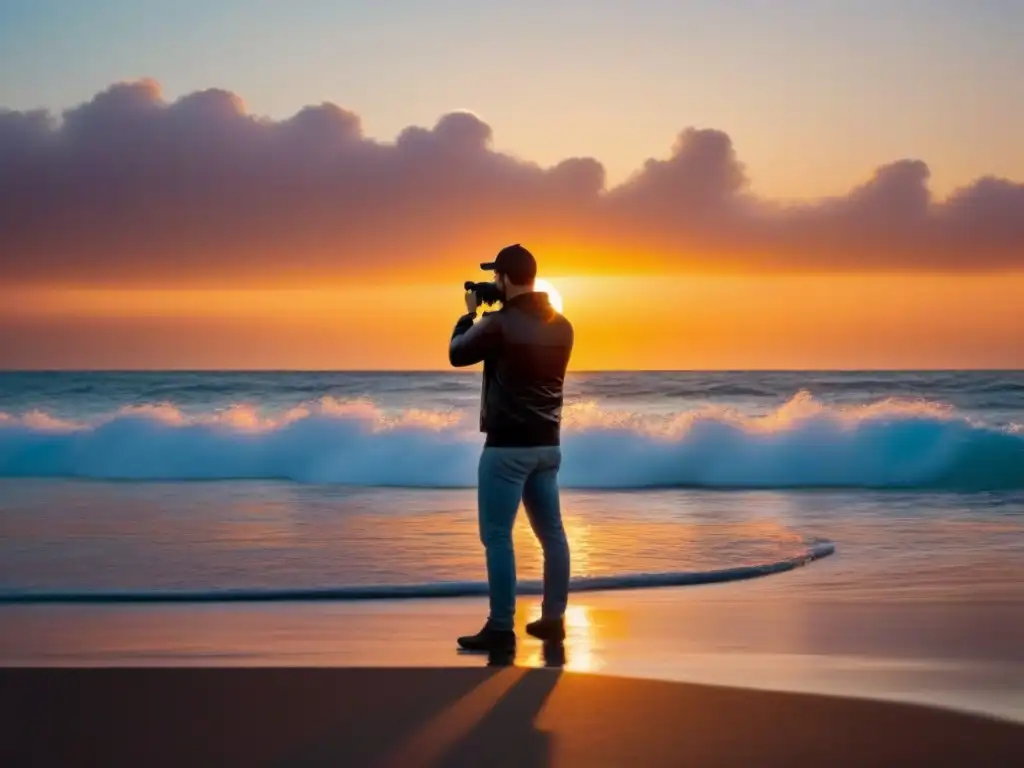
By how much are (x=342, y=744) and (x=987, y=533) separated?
8840 mm

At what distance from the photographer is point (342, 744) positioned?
4.99 metres

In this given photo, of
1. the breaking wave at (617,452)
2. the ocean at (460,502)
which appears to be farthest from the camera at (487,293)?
the breaking wave at (617,452)

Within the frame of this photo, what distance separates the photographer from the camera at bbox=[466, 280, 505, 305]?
701 centimetres

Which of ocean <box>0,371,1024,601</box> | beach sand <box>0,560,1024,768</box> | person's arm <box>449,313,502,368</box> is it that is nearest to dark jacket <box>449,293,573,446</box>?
person's arm <box>449,313,502,368</box>

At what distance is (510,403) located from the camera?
690cm

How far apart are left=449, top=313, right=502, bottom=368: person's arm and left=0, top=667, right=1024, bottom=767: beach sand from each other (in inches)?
61.3

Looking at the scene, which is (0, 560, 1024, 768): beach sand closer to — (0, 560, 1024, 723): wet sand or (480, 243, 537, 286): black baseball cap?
(0, 560, 1024, 723): wet sand

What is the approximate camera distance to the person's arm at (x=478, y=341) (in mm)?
6812

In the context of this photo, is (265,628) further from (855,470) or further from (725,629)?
(855,470)

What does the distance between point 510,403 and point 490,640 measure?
3.89ft

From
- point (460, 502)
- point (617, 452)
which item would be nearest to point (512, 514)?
point (460, 502)

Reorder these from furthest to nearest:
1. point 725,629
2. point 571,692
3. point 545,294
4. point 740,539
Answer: point 740,539
point 725,629
point 545,294
point 571,692

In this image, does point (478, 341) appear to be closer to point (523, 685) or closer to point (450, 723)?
point (523, 685)

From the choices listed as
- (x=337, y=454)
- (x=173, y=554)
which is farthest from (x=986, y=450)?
(x=173, y=554)
